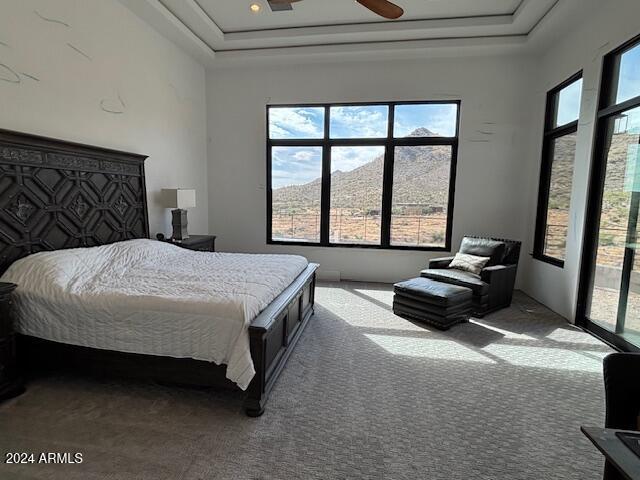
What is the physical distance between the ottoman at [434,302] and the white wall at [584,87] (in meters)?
1.19

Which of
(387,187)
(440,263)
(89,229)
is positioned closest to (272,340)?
(89,229)

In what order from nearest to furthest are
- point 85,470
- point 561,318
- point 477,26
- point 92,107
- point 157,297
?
point 85,470 < point 157,297 < point 92,107 < point 561,318 < point 477,26

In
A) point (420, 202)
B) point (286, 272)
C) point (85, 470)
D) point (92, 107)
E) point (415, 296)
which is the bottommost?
point (85, 470)

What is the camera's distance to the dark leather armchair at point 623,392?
1176 millimetres

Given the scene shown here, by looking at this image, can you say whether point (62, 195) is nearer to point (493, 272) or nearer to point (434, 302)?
point (434, 302)

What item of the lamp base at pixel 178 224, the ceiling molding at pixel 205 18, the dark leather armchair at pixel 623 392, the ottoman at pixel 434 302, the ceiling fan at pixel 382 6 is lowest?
the ottoman at pixel 434 302

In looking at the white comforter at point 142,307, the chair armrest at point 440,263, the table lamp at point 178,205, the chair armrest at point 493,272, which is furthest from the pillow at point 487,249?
the table lamp at point 178,205

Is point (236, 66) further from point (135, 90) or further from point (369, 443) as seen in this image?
point (369, 443)

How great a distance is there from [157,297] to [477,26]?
4.69 m

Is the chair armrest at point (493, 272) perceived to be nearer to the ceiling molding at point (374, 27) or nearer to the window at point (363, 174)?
the window at point (363, 174)

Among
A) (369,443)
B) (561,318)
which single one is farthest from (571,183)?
(369,443)

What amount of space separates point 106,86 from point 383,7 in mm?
2883

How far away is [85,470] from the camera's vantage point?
1.68 meters

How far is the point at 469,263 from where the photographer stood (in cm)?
429
